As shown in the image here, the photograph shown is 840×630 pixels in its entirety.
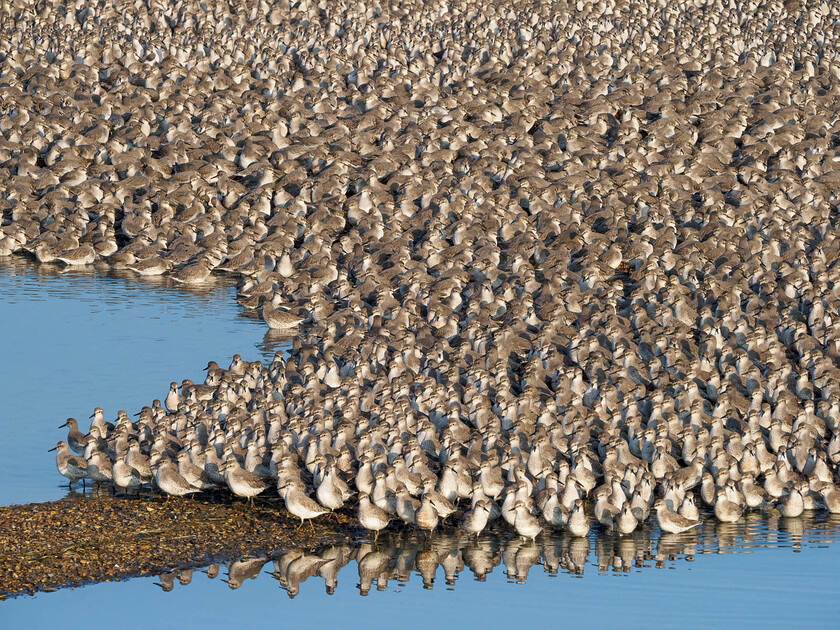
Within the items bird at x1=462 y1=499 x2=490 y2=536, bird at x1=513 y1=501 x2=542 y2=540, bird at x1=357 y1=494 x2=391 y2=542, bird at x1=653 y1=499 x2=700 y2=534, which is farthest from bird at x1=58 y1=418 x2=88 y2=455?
bird at x1=653 y1=499 x2=700 y2=534

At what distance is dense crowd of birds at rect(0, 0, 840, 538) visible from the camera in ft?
54.3

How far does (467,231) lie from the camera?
25797 mm

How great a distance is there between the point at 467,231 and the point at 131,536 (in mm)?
12156

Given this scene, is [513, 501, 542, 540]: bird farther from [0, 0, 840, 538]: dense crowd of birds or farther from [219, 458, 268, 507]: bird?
[219, 458, 268, 507]: bird

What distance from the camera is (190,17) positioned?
39625mm

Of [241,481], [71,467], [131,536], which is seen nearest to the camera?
[131,536]

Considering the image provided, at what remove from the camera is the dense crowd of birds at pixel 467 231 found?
54.3 feet

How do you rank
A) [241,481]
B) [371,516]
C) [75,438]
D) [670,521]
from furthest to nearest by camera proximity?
1. [75,438]
2. [241,481]
3. [670,521]
4. [371,516]

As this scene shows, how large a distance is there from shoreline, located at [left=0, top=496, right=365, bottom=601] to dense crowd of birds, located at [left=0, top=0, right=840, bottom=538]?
0.36m

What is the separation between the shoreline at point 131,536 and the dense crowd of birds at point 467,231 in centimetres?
36

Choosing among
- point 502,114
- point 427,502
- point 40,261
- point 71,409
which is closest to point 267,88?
point 502,114

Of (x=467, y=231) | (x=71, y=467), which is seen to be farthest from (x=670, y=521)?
(x=467, y=231)

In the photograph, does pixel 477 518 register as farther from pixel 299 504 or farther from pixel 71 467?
pixel 71 467

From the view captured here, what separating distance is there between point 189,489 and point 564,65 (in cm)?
2236
